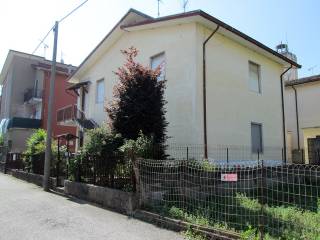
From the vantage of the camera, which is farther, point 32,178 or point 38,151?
point 38,151

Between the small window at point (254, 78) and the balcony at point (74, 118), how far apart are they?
8461 millimetres

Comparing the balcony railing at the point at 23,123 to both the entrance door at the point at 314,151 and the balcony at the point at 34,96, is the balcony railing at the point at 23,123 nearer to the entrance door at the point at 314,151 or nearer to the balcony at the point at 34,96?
the balcony at the point at 34,96

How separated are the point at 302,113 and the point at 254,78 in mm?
6899

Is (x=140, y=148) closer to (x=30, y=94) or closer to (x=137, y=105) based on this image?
(x=137, y=105)

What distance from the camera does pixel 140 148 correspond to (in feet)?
27.7

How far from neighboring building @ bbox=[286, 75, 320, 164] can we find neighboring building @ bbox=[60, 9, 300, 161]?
3.64 m

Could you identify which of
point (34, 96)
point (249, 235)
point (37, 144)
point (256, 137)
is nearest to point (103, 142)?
point (249, 235)

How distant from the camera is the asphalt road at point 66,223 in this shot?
629 cm

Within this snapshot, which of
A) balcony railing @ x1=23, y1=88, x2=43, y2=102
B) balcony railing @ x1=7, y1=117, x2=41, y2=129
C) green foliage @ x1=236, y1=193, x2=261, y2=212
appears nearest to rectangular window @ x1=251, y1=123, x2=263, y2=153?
green foliage @ x1=236, y1=193, x2=261, y2=212

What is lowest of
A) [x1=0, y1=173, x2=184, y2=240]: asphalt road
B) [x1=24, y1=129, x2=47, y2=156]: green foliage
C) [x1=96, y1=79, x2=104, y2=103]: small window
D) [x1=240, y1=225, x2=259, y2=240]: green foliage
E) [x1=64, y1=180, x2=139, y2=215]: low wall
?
[x1=0, y1=173, x2=184, y2=240]: asphalt road

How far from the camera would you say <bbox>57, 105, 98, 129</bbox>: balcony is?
18.2m

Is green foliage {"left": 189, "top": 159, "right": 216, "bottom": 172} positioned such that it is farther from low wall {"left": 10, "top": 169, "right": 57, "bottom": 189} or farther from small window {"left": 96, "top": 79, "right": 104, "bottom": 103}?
small window {"left": 96, "top": 79, "right": 104, "bottom": 103}

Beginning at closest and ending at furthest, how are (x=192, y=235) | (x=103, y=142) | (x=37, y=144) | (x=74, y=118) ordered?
(x=192, y=235)
(x=103, y=142)
(x=37, y=144)
(x=74, y=118)

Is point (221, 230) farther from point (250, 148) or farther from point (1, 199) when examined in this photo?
point (250, 148)
